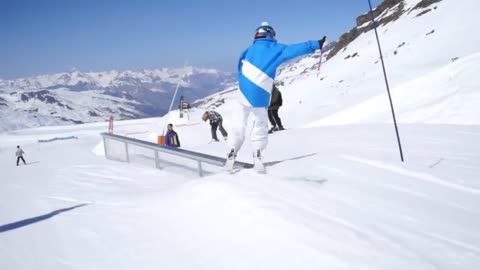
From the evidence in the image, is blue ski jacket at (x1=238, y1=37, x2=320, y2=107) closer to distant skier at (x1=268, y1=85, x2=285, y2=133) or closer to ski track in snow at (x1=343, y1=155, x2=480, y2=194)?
ski track in snow at (x1=343, y1=155, x2=480, y2=194)

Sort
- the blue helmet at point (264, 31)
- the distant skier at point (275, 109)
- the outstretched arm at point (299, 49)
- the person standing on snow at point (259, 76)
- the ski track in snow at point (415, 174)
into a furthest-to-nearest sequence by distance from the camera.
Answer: the distant skier at point (275, 109)
the blue helmet at point (264, 31)
the person standing on snow at point (259, 76)
the outstretched arm at point (299, 49)
the ski track in snow at point (415, 174)

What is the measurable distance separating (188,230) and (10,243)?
186 centimetres

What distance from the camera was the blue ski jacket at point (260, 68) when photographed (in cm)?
439

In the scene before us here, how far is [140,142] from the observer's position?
8.05m

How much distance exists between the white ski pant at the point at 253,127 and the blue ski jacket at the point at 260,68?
0.14 m

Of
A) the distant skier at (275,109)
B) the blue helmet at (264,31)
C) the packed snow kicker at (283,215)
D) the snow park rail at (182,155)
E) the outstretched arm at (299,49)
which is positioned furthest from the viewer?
the distant skier at (275,109)

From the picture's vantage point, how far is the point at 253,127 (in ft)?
15.4

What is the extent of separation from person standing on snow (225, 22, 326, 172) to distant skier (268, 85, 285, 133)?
5484 millimetres

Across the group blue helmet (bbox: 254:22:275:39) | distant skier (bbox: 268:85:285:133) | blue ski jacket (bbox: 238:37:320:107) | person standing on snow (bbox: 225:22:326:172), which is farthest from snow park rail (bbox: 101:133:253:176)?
distant skier (bbox: 268:85:285:133)

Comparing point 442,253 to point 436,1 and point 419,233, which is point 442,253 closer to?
point 419,233

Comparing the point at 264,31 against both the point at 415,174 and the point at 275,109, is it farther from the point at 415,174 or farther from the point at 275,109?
the point at 275,109

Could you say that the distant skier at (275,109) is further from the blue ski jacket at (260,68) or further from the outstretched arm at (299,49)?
the outstretched arm at (299,49)

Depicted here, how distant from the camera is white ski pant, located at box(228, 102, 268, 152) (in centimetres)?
458

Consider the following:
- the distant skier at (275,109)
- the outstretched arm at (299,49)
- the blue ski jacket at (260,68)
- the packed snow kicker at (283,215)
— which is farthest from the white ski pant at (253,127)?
the distant skier at (275,109)
